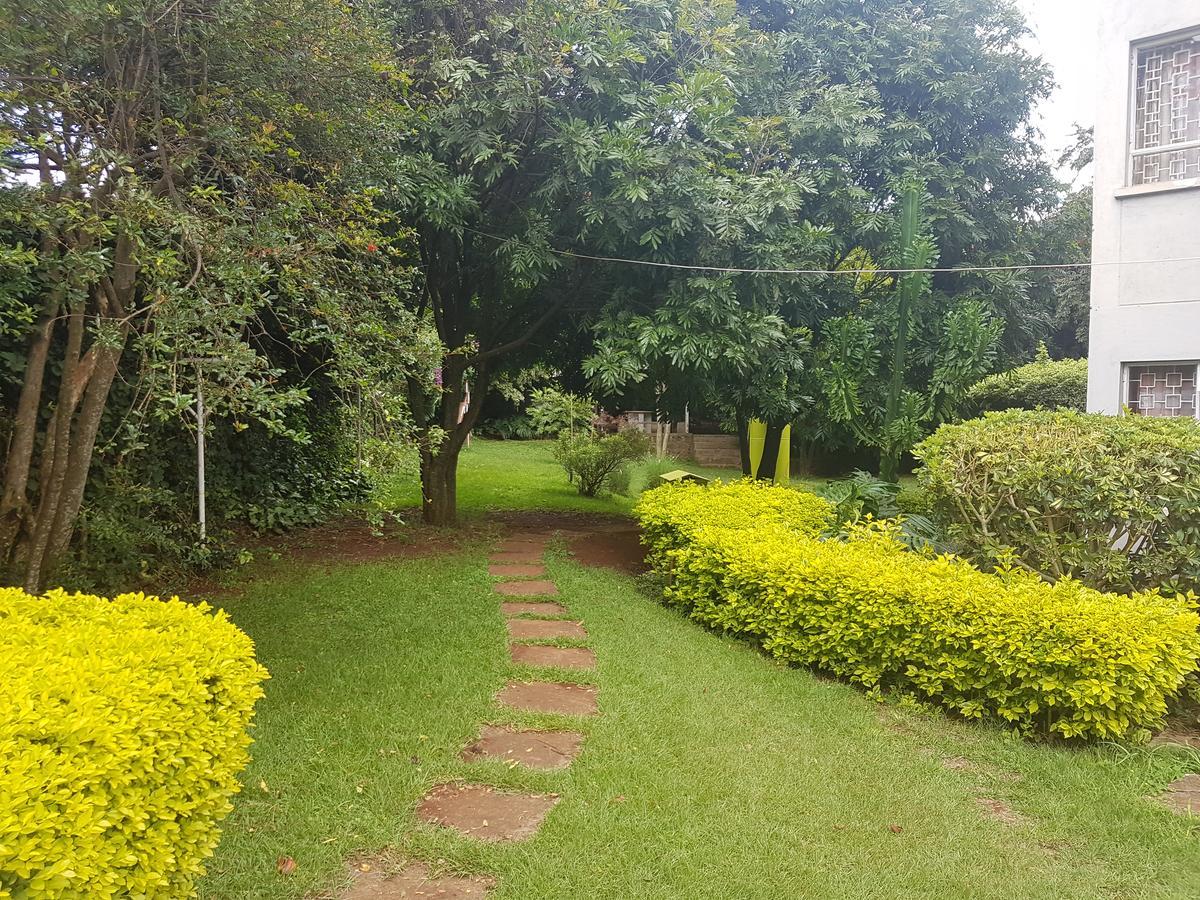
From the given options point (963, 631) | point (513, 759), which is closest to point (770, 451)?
point (963, 631)

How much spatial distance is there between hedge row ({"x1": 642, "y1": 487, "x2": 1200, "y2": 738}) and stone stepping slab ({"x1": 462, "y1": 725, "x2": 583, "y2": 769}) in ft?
6.26

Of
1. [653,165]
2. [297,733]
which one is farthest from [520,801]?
[653,165]

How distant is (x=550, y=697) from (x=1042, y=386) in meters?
13.8

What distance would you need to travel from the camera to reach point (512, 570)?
7.44 m

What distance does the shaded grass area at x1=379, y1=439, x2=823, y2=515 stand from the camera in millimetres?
12094

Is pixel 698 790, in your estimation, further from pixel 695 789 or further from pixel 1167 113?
pixel 1167 113

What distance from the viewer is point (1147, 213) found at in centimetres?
631

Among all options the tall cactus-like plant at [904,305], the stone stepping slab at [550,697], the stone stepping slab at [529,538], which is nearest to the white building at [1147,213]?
the tall cactus-like plant at [904,305]

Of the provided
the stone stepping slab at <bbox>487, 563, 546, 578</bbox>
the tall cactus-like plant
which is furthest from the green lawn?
the tall cactus-like plant

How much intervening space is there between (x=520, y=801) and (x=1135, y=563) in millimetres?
4153

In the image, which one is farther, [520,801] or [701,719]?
[701,719]

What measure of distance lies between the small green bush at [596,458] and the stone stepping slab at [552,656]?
884cm

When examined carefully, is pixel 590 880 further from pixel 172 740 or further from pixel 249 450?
pixel 249 450

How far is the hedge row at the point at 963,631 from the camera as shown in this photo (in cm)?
380
